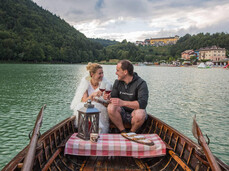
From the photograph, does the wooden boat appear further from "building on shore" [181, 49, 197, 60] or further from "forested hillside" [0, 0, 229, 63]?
"building on shore" [181, 49, 197, 60]

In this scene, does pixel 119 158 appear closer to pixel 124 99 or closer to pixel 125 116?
pixel 125 116

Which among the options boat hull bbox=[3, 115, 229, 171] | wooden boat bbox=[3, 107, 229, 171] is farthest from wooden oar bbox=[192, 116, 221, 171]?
boat hull bbox=[3, 115, 229, 171]

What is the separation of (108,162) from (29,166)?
6.86 ft

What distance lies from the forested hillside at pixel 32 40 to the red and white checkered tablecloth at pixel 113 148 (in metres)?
80.0

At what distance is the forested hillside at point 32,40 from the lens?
3142 inches

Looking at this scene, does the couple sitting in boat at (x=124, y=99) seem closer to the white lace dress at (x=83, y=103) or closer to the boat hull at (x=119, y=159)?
the white lace dress at (x=83, y=103)

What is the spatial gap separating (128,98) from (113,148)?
1.46 m

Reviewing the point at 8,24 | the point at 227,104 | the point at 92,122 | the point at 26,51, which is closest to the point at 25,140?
the point at 92,122

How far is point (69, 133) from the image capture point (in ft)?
14.7

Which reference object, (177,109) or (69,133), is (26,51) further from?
(69,133)

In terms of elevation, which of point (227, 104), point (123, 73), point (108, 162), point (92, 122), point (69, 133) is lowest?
point (227, 104)

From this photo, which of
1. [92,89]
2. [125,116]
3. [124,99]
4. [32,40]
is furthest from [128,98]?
[32,40]

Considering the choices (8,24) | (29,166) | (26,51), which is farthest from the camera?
(8,24)

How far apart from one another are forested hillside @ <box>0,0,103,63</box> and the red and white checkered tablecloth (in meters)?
80.0
